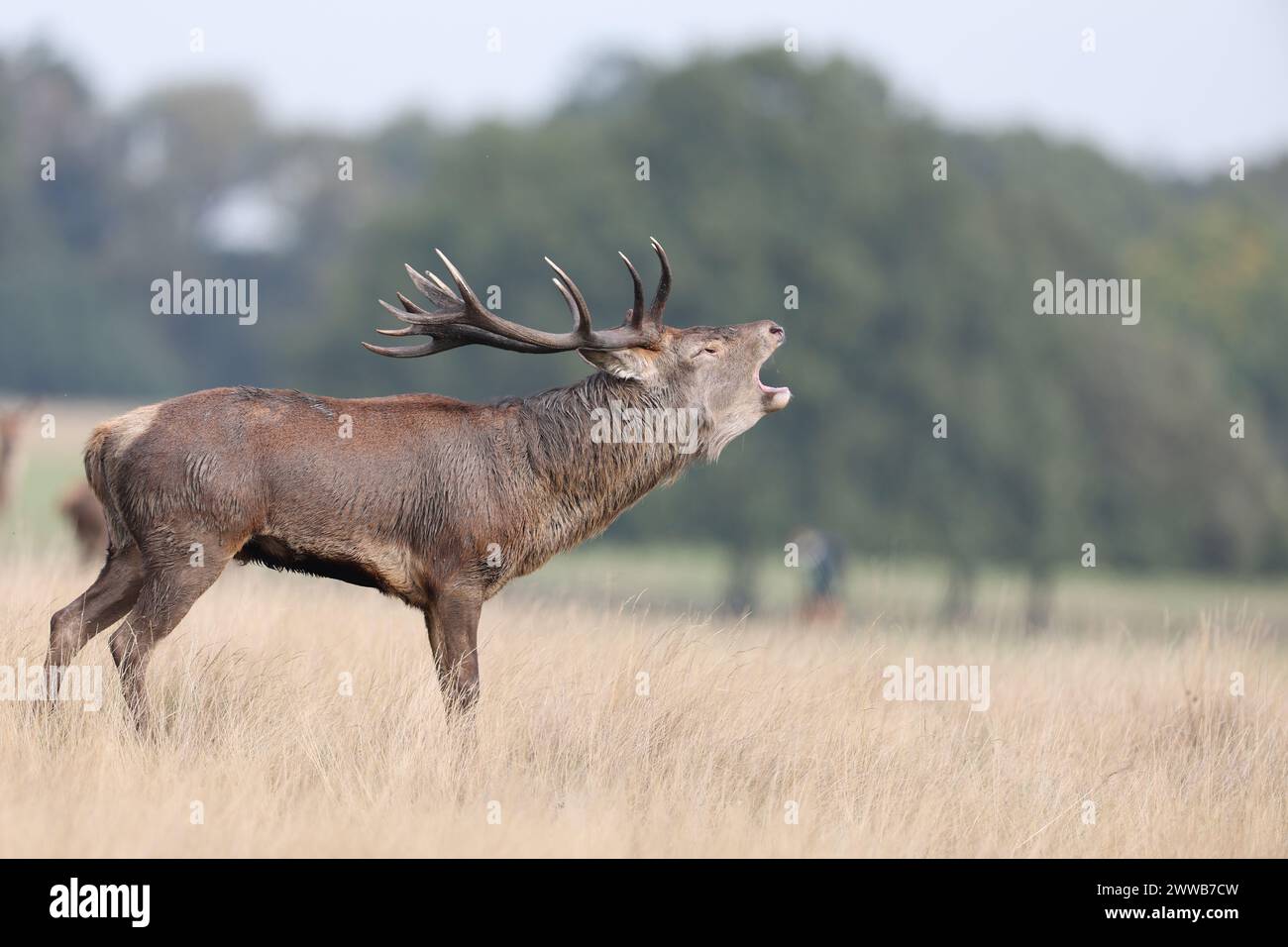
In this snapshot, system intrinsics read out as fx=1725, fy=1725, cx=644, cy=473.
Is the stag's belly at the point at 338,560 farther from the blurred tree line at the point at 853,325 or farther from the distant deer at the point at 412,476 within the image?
the blurred tree line at the point at 853,325

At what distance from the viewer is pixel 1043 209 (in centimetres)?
3834

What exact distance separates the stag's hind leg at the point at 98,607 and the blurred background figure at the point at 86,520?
8.31 m

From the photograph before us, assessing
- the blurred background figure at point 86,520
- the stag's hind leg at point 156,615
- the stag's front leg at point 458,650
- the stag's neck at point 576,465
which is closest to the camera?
the stag's hind leg at point 156,615

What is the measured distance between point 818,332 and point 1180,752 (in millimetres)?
Result: 21603

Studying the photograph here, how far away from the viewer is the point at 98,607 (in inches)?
303

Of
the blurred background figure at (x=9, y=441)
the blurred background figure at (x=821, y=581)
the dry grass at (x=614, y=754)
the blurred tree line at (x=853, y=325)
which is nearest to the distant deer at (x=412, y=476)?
the dry grass at (x=614, y=754)

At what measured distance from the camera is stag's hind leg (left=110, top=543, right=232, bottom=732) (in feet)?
24.1

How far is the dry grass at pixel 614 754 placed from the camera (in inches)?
256

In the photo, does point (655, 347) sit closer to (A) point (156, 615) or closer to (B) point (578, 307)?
(B) point (578, 307)

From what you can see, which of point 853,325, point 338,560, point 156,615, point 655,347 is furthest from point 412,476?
point 853,325

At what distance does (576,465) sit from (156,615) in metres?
2.07

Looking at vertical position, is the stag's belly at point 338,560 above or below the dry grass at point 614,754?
above

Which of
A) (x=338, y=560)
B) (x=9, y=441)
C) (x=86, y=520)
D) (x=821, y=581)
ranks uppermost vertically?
(x=9, y=441)

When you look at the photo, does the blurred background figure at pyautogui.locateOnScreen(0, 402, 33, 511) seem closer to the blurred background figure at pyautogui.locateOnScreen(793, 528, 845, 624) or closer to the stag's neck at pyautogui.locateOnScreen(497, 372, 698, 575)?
the blurred background figure at pyautogui.locateOnScreen(793, 528, 845, 624)
